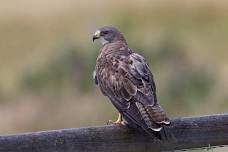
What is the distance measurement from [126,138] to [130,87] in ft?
2.91

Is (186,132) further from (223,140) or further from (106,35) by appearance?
(106,35)

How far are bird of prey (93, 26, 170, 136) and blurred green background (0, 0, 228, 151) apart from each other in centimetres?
608

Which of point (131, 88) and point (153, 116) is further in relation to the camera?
point (131, 88)

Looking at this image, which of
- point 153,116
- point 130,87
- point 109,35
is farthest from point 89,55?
point 153,116

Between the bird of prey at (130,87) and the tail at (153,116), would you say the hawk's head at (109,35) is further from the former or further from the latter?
the tail at (153,116)

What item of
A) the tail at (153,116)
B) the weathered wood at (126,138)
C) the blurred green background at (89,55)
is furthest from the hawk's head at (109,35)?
the blurred green background at (89,55)

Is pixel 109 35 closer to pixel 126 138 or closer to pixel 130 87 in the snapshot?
pixel 130 87

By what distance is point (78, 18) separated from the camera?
78.6 ft

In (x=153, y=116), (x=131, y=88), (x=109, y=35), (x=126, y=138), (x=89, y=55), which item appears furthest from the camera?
(x=89, y=55)

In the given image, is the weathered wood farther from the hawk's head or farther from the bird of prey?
the hawk's head

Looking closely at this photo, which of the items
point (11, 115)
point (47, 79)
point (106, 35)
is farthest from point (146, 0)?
point (106, 35)

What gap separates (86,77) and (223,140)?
1098 centimetres

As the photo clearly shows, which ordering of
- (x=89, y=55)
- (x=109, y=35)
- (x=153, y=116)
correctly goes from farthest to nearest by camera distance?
(x=89, y=55) < (x=109, y=35) < (x=153, y=116)

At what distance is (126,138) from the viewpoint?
5.83 metres
